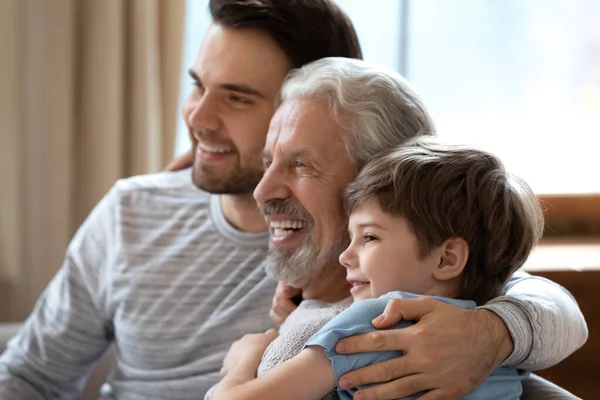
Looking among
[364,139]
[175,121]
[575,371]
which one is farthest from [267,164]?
[575,371]

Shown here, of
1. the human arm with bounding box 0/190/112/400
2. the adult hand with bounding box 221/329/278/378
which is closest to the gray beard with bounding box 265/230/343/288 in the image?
the adult hand with bounding box 221/329/278/378

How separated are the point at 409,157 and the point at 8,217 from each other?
1.76 metres

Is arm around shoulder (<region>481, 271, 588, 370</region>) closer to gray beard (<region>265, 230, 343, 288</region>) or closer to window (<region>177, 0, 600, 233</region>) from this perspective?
gray beard (<region>265, 230, 343, 288</region>)

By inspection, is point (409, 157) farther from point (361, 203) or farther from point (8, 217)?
point (8, 217)

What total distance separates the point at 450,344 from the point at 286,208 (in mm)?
479

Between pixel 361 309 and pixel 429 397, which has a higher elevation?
pixel 361 309

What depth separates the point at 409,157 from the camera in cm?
139

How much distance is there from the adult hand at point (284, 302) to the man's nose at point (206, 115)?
0.44 metres

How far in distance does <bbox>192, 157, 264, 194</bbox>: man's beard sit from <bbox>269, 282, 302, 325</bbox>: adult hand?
12.7 inches

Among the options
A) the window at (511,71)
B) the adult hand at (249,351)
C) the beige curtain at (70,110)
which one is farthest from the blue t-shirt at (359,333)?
the window at (511,71)

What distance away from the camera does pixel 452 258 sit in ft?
Result: 4.48

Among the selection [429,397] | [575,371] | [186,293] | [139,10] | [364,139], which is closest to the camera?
[429,397]

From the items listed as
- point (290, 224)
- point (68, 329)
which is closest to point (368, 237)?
point (290, 224)

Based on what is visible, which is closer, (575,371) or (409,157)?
(409,157)
